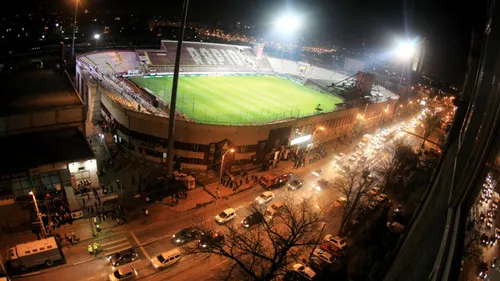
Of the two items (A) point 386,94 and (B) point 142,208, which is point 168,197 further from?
(A) point 386,94

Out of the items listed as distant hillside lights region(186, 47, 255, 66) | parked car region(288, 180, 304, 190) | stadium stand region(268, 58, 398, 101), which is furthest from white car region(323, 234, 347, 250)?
distant hillside lights region(186, 47, 255, 66)

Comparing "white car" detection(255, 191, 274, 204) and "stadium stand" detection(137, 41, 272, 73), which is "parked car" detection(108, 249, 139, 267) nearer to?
"white car" detection(255, 191, 274, 204)

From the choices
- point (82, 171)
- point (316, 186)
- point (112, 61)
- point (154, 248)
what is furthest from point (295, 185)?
point (112, 61)

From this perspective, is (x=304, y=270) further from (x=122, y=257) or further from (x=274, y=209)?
(x=122, y=257)

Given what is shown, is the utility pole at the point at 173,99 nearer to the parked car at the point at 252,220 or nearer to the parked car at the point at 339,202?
the parked car at the point at 252,220

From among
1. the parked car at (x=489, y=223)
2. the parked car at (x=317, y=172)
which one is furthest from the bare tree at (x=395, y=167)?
the parked car at (x=489, y=223)
